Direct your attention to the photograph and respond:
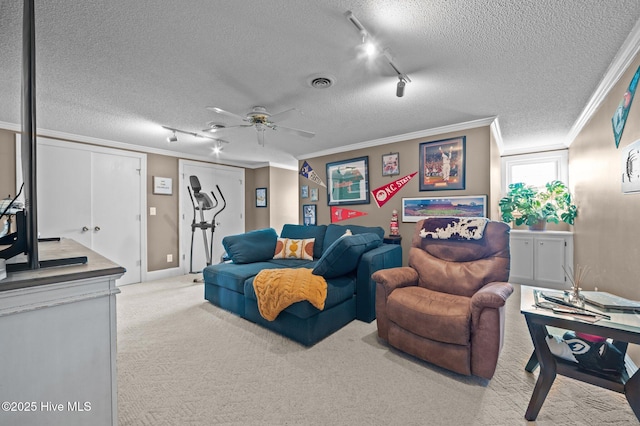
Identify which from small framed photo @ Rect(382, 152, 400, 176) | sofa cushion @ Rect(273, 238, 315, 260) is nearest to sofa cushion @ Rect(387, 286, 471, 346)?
sofa cushion @ Rect(273, 238, 315, 260)

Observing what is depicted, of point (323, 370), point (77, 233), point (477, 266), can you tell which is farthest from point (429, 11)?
point (77, 233)

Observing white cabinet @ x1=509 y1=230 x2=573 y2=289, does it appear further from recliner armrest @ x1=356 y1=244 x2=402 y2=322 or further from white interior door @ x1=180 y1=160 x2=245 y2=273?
white interior door @ x1=180 y1=160 x2=245 y2=273

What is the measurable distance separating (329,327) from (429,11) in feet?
8.00

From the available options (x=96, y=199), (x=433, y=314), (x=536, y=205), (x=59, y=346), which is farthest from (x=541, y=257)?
(x=96, y=199)

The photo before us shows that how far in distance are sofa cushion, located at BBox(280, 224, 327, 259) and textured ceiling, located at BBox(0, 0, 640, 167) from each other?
1.53m

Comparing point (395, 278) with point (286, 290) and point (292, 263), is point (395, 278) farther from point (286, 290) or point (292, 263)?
point (292, 263)

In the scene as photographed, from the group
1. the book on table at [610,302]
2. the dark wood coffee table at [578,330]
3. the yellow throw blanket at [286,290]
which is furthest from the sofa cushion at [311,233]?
the book on table at [610,302]

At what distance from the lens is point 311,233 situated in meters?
4.01

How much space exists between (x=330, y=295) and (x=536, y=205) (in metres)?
3.75

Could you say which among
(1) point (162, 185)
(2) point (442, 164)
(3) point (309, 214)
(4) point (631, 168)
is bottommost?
(3) point (309, 214)

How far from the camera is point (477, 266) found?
2318mm

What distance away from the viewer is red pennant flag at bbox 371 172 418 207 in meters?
3.88

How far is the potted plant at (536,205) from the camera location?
4.11m

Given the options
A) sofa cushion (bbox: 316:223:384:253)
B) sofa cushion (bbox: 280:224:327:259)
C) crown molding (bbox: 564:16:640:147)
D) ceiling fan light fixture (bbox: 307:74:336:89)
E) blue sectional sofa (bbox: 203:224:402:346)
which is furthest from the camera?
sofa cushion (bbox: 280:224:327:259)
